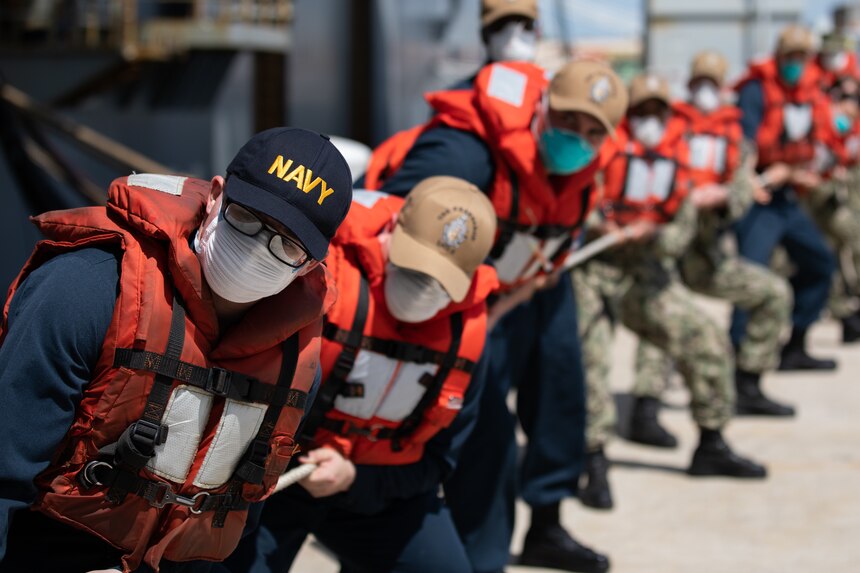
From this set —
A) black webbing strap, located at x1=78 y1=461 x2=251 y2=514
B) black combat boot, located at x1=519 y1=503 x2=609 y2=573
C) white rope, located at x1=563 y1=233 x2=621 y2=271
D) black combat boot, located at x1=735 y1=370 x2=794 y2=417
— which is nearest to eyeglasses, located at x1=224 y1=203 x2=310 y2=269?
black webbing strap, located at x1=78 y1=461 x2=251 y2=514

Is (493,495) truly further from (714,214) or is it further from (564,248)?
(714,214)

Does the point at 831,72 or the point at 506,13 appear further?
the point at 831,72

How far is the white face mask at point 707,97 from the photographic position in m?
7.46

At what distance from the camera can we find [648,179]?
5.97m

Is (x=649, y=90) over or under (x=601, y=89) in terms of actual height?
under

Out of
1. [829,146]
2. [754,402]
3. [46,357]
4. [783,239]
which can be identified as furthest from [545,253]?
[829,146]

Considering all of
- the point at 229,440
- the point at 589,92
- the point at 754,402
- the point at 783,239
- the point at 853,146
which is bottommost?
the point at 754,402

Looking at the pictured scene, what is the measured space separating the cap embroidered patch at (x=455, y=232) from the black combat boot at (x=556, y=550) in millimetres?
1842

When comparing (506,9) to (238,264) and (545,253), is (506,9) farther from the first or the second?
(238,264)

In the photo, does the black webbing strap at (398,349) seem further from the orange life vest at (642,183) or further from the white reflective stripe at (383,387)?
the orange life vest at (642,183)

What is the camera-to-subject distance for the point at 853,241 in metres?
9.23

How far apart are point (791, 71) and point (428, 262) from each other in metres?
5.46

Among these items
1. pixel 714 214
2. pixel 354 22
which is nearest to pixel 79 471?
pixel 714 214

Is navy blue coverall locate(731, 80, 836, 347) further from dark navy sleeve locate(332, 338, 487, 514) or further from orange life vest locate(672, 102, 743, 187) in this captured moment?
dark navy sleeve locate(332, 338, 487, 514)
